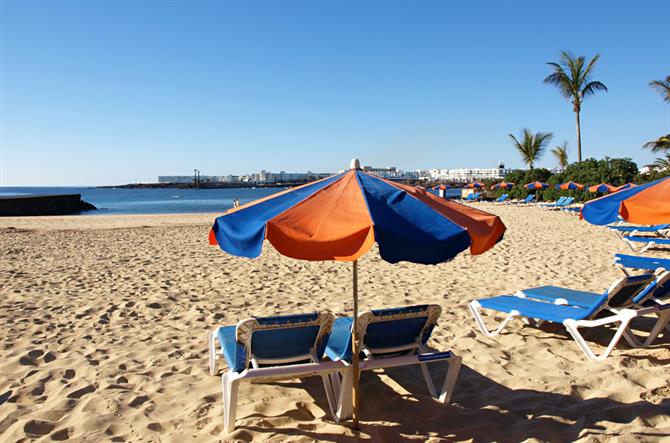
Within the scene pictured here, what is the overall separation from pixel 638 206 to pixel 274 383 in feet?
10.6

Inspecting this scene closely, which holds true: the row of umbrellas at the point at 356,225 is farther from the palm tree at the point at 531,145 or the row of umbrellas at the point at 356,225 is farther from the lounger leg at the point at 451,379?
the palm tree at the point at 531,145

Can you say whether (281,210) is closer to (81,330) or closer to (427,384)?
(427,384)

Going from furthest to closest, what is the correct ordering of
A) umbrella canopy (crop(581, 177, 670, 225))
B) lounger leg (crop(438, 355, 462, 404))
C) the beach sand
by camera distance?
umbrella canopy (crop(581, 177, 670, 225)) → lounger leg (crop(438, 355, 462, 404)) → the beach sand

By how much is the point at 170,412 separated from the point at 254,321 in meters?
0.97

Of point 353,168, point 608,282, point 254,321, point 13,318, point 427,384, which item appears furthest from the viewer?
point 608,282

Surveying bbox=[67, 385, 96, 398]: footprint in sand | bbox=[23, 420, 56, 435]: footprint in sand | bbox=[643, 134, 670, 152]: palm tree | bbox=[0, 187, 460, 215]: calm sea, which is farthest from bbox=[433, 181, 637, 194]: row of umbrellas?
bbox=[0, 187, 460, 215]: calm sea

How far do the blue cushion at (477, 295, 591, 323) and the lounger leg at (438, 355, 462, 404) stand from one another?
151 cm

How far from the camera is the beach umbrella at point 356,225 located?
2.31 m

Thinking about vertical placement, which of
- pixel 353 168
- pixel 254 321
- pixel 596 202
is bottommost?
pixel 254 321

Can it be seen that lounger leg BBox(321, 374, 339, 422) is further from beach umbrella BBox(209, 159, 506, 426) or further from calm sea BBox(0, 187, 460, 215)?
calm sea BBox(0, 187, 460, 215)

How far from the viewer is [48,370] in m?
3.94

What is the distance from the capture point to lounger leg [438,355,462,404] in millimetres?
3283

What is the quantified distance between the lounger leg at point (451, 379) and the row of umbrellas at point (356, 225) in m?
0.69

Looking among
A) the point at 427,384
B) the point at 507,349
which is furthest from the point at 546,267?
the point at 427,384
